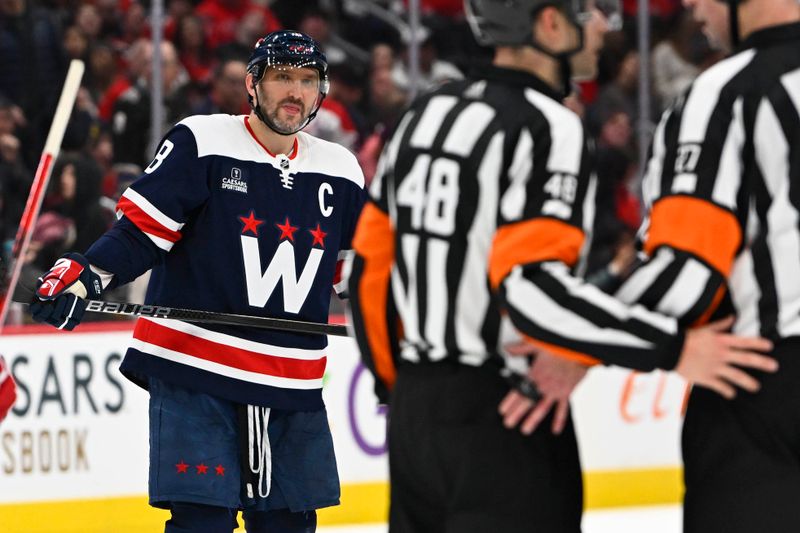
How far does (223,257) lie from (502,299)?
1283 millimetres

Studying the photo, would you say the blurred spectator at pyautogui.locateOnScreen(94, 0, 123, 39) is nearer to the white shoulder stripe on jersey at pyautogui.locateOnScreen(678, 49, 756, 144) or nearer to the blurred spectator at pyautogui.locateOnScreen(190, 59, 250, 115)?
the blurred spectator at pyautogui.locateOnScreen(190, 59, 250, 115)

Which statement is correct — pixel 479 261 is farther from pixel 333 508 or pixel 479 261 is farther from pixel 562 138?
pixel 333 508

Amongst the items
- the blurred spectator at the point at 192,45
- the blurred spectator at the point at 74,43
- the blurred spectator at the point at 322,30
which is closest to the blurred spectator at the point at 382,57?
the blurred spectator at the point at 322,30

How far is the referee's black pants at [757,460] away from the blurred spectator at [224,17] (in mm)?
5484

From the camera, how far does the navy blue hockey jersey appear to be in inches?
127

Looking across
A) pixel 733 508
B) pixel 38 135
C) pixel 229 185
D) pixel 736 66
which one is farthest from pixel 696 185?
pixel 38 135

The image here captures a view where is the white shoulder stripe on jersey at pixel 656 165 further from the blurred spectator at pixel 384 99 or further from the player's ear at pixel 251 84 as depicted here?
the blurred spectator at pixel 384 99

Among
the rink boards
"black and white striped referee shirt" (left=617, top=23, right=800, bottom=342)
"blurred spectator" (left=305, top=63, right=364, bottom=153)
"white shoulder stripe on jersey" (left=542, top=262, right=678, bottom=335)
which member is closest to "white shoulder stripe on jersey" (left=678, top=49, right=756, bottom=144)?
"black and white striped referee shirt" (left=617, top=23, right=800, bottom=342)

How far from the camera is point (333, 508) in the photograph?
5707mm

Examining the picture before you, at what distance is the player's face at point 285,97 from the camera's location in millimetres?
3299

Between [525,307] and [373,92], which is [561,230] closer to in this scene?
[525,307]

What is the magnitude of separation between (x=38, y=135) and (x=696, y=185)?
4523 millimetres

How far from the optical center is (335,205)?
3.42 metres

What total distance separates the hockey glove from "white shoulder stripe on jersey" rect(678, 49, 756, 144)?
153cm
